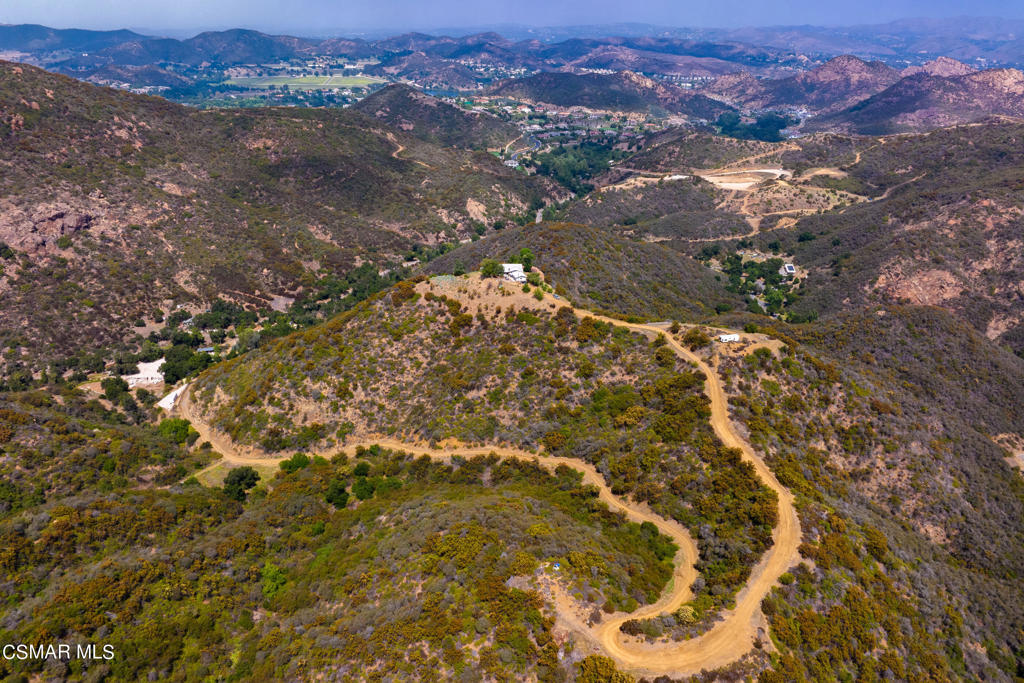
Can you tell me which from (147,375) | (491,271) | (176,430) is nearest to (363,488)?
(176,430)

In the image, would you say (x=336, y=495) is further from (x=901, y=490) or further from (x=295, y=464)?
(x=901, y=490)

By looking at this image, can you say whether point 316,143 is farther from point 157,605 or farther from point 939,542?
point 939,542

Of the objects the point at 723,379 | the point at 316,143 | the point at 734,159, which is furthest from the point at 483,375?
the point at 734,159

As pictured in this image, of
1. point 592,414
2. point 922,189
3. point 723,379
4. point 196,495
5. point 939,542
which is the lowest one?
point 939,542

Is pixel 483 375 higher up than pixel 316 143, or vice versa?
pixel 316 143

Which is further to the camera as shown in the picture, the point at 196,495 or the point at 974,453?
the point at 974,453

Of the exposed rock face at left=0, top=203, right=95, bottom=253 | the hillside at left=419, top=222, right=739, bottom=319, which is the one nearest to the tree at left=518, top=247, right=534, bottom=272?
the hillside at left=419, top=222, right=739, bottom=319

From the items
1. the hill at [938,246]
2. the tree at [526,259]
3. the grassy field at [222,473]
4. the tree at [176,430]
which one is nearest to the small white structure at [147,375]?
the tree at [176,430]
